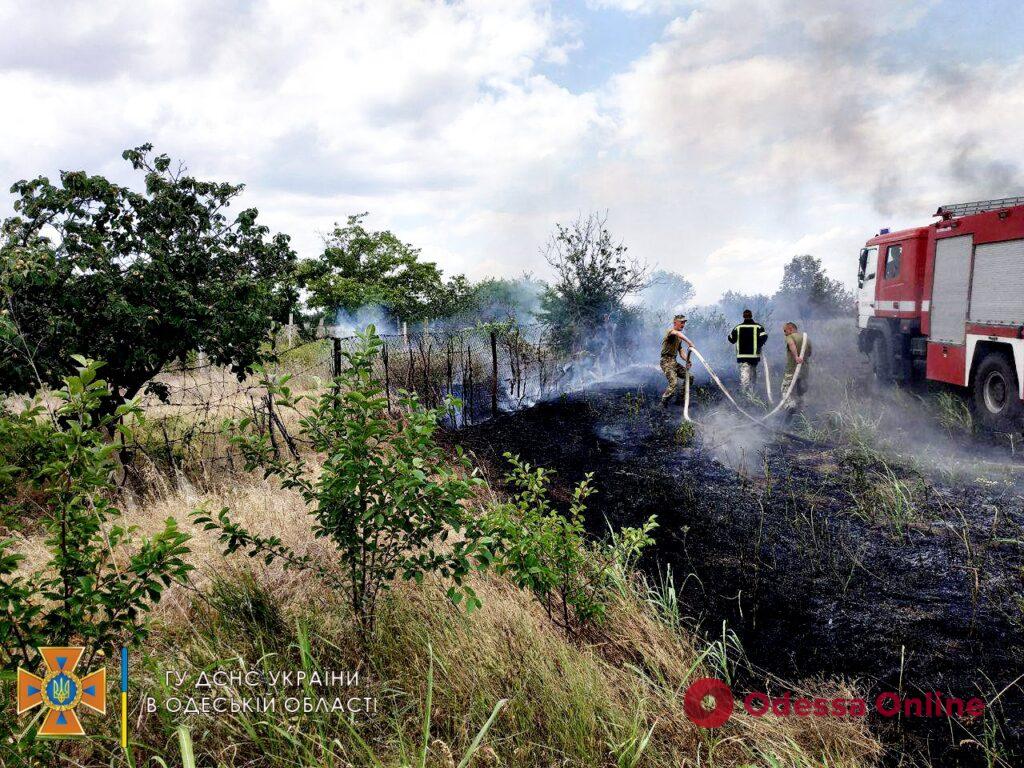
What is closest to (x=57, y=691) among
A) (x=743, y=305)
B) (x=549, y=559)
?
(x=549, y=559)

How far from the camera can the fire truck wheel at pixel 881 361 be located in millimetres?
11562

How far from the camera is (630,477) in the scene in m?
7.41

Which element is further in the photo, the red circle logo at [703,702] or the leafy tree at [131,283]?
the leafy tree at [131,283]

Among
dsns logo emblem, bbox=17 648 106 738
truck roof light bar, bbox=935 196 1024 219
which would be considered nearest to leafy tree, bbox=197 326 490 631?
dsns logo emblem, bbox=17 648 106 738

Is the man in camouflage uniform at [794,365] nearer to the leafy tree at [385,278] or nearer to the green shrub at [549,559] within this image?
the green shrub at [549,559]

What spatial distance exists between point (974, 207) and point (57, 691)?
39.8ft

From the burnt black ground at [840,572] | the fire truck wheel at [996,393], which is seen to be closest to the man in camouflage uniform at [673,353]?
the burnt black ground at [840,572]

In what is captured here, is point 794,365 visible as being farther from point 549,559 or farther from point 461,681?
point 461,681

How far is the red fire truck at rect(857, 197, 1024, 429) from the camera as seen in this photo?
792cm

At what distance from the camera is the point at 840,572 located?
4.66 meters

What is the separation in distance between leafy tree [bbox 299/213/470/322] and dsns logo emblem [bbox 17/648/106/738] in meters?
30.8

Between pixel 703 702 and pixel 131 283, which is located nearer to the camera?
pixel 703 702

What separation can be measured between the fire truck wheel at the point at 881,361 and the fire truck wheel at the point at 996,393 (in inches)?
115

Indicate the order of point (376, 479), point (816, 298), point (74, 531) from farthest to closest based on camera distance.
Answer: point (816, 298), point (376, 479), point (74, 531)
